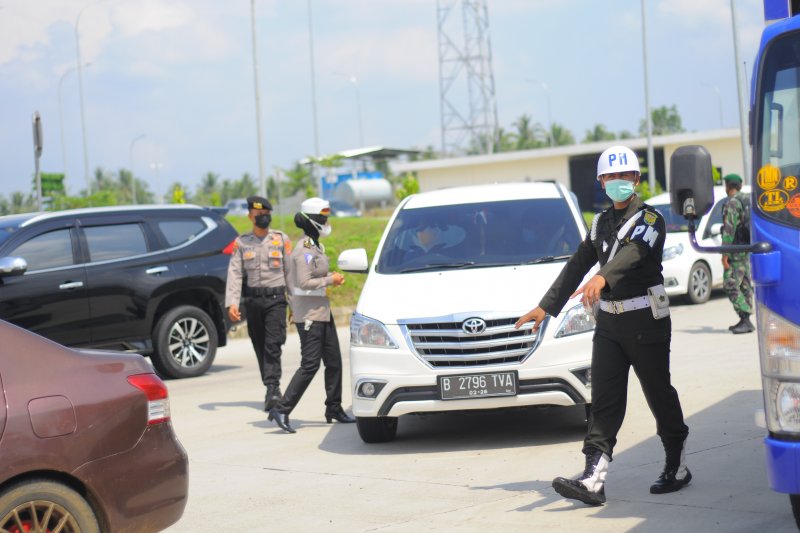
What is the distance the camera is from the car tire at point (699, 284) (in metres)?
19.4

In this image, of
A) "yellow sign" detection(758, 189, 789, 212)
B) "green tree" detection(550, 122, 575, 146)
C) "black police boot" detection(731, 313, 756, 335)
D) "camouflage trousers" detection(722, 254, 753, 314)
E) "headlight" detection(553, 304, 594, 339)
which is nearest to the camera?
"yellow sign" detection(758, 189, 789, 212)

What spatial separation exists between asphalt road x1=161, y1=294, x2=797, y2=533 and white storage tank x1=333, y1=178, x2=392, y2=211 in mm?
59458

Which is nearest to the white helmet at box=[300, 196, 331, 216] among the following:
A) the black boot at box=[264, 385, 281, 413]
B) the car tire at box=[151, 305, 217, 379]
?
the black boot at box=[264, 385, 281, 413]

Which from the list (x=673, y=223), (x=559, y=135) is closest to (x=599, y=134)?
(x=559, y=135)

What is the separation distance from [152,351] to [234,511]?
21.9 ft

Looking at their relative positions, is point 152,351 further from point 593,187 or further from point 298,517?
point 593,187

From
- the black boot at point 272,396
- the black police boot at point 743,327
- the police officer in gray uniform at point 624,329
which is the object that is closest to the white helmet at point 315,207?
the black boot at point 272,396

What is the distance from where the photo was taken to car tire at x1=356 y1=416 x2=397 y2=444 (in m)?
8.67

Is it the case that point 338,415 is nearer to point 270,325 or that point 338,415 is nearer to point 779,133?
point 270,325

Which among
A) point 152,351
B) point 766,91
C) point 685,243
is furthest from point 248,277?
point 685,243

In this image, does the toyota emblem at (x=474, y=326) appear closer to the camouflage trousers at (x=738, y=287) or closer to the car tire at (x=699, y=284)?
the camouflage trousers at (x=738, y=287)

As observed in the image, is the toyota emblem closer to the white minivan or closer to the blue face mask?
the white minivan

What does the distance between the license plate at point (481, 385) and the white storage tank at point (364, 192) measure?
203 ft

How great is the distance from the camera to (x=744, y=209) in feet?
44.2
